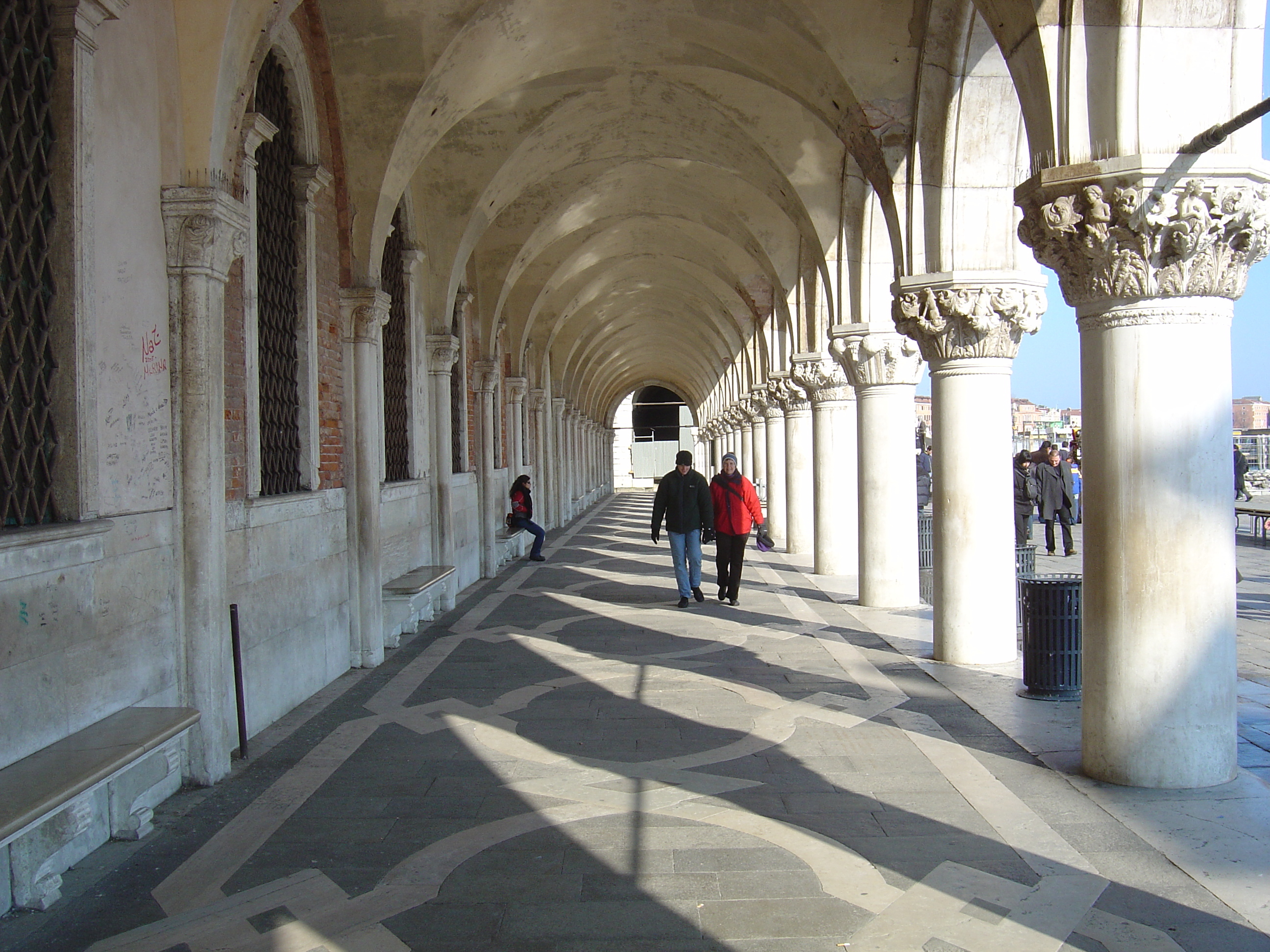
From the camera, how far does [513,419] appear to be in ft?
60.6

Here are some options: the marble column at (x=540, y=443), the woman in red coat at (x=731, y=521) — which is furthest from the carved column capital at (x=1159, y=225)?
the marble column at (x=540, y=443)

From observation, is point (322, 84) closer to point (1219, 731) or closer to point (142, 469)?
point (142, 469)

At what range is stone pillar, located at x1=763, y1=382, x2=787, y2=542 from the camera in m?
18.5

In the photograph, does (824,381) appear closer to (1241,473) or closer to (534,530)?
(534,530)

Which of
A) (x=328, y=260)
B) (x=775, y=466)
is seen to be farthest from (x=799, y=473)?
(x=328, y=260)

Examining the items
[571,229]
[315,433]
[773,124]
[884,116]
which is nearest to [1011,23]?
[884,116]

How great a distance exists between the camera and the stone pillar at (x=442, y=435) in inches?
444

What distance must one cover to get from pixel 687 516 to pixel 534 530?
18.8ft

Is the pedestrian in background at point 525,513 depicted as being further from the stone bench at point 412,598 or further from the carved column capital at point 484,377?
the stone bench at point 412,598

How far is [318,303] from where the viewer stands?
768 cm

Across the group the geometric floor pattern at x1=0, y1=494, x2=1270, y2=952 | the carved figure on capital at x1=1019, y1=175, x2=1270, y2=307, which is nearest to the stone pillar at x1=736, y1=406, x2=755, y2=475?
the geometric floor pattern at x1=0, y1=494, x2=1270, y2=952

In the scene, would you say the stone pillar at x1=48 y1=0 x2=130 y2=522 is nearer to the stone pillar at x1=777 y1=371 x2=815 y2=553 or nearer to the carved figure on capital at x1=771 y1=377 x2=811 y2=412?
the carved figure on capital at x1=771 y1=377 x2=811 y2=412

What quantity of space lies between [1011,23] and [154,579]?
16.1 ft

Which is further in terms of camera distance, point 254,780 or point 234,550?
point 234,550
